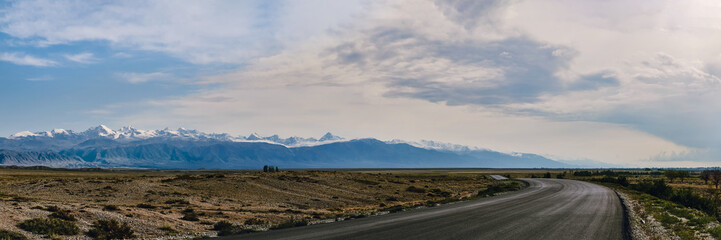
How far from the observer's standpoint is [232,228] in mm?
25938

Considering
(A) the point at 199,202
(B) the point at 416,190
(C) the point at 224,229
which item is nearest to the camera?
(C) the point at 224,229

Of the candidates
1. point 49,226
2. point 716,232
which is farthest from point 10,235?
point 716,232

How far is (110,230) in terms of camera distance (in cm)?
2344

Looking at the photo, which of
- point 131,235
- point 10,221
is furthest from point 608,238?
point 10,221

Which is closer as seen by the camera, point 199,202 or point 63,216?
point 63,216

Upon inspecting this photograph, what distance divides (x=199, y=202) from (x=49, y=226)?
22.3 m

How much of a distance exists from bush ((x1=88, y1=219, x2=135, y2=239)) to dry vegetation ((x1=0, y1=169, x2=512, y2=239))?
0.35 ft

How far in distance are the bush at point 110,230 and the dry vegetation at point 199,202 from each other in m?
0.11

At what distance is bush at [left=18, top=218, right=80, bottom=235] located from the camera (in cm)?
2186

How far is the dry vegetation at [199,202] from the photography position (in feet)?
83.6

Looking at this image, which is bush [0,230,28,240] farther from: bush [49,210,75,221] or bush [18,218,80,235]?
bush [49,210,75,221]

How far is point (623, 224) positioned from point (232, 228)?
23.5 m

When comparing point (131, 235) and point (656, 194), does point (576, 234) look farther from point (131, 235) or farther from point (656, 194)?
point (656, 194)

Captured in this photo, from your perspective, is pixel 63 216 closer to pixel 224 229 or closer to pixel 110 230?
pixel 110 230
